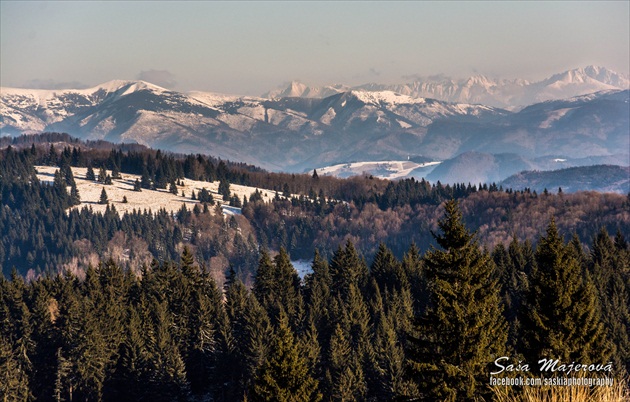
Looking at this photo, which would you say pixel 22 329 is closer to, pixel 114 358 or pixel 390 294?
pixel 114 358

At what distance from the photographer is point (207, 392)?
99312 millimetres

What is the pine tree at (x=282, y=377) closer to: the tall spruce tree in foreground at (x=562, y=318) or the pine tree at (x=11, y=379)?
the tall spruce tree in foreground at (x=562, y=318)

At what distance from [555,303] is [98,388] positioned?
7148cm

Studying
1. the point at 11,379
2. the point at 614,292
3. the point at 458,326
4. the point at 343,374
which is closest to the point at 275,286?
the point at 343,374

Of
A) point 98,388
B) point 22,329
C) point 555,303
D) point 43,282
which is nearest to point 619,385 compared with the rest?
point 555,303

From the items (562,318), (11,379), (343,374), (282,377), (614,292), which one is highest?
(562,318)

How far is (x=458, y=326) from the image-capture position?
33.3m

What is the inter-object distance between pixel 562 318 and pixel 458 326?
25.0 feet

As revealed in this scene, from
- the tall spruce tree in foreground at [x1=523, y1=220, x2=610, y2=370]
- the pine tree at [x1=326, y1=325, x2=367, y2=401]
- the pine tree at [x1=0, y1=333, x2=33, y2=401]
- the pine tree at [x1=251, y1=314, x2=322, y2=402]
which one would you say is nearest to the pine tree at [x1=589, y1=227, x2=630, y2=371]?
the tall spruce tree in foreground at [x1=523, y1=220, x2=610, y2=370]

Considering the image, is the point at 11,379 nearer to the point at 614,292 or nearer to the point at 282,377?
the point at 282,377

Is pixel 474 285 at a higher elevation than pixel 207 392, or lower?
higher

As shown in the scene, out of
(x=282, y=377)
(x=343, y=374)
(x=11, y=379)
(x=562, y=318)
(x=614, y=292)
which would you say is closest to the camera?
(x=562, y=318)

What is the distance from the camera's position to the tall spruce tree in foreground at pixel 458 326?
33.2 metres

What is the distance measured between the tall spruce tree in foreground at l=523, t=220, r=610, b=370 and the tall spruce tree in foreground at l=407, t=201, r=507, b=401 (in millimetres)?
4084
